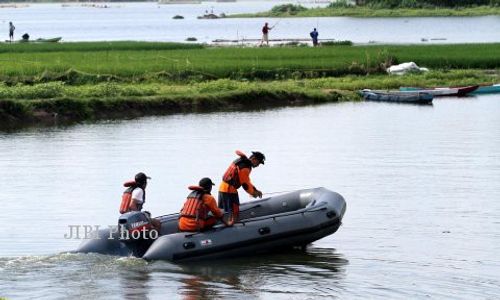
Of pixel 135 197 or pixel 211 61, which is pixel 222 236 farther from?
pixel 211 61

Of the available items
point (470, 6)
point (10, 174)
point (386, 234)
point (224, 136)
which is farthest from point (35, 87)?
point (470, 6)

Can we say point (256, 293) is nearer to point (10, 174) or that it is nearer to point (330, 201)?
point (330, 201)

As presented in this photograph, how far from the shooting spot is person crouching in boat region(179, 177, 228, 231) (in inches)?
688

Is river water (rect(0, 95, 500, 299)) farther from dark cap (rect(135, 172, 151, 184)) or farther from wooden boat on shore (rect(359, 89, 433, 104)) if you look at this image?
dark cap (rect(135, 172, 151, 184))

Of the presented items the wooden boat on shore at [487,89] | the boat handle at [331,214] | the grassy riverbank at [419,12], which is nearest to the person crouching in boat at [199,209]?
the boat handle at [331,214]

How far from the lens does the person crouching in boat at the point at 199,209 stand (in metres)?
17.5

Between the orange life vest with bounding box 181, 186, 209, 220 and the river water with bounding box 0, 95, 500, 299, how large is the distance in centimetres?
81

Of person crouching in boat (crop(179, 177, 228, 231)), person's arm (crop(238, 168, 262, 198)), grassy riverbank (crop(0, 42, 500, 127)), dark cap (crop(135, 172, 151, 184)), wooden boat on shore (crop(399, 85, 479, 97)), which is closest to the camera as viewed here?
person crouching in boat (crop(179, 177, 228, 231))

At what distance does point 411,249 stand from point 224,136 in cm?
1355

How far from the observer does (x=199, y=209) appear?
17547 mm

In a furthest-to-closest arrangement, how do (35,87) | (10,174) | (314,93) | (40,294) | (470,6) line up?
(470,6), (314,93), (35,87), (10,174), (40,294)

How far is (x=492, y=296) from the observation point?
15.9 metres

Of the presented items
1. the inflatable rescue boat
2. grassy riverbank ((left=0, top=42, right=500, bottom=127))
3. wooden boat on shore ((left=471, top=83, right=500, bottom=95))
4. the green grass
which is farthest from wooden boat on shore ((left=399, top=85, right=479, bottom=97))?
the inflatable rescue boat

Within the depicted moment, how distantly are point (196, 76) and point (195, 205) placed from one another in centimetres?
2407
